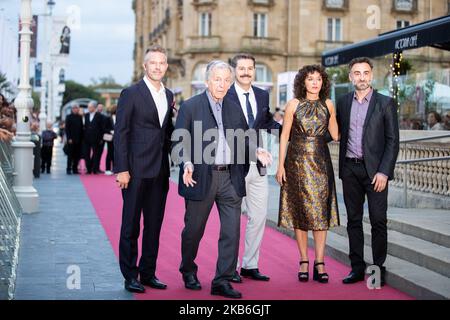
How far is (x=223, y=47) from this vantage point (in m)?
56.9

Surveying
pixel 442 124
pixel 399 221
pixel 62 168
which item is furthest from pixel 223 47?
pixel 399 221

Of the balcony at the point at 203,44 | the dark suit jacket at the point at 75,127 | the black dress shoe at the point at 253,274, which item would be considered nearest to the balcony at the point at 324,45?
the balcony at the point at 203,44

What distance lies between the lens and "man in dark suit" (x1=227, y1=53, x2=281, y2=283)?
8242 mm

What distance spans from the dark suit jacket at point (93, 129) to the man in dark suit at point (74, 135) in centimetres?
21

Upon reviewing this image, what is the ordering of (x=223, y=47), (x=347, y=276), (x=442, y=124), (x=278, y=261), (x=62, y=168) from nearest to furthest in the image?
(x=347, y=276) < (x=278, y=261) < (x=442, y=124) < (x=62, y=168) < (x=223, y=47)

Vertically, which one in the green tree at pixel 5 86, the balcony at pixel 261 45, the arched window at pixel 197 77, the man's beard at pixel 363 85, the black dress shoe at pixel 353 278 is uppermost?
the balcony at pixel 261 45

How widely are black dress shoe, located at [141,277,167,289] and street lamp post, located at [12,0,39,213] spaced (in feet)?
20.5

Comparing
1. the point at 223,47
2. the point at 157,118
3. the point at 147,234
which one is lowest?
the point at 147,234

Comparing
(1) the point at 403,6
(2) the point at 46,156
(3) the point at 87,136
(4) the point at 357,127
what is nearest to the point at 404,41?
(4) the point at 357,127

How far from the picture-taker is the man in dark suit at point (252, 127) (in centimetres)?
824

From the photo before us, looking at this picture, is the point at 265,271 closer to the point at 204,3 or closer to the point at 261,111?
the point at 261,111

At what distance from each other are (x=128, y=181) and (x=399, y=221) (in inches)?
149

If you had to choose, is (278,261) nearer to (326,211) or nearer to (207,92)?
(326,211)

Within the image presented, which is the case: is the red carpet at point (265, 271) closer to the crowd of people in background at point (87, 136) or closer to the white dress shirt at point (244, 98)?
the white dress shirt at point (244, 98)
